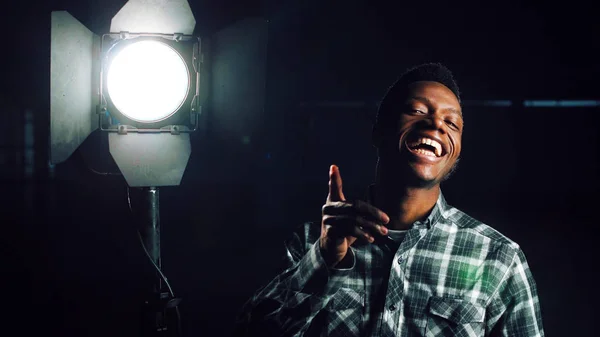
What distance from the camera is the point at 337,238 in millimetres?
1298

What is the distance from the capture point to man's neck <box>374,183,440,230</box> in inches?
64.6

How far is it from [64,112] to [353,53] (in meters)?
11.9

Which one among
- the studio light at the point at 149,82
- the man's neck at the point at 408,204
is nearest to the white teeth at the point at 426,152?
the man's neck at the point at 408,204

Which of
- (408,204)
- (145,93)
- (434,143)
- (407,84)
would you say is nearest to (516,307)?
(408,204)

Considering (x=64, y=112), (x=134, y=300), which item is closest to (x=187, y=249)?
(x=134, y=300)

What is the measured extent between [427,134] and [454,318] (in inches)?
23.2

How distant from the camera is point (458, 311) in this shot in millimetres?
1479

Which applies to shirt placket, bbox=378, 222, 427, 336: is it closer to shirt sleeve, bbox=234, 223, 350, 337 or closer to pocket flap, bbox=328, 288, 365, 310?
pocket flap, bbox=328, 288, 365, 310

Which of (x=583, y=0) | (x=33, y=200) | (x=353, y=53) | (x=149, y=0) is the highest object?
(x=583, y=0)

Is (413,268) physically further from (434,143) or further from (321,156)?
(321,156)

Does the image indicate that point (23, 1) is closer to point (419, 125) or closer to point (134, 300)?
point (134, 300)

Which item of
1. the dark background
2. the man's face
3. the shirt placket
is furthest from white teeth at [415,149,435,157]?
the dark background

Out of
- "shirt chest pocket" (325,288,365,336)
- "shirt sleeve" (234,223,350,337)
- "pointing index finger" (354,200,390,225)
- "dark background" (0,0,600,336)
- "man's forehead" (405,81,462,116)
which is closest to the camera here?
"pointing index finger" (354,200,390,225)

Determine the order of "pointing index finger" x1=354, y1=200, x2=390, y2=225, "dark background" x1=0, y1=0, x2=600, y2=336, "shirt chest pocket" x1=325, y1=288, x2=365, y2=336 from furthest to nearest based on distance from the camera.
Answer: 1. "dark background" x1=0, y1=0, x2=600, y2=336
2. "shirt chest pocket" x1=325, y1=288, x2=365, y2=336
3. "pointing index finger" x1=354, y1=200, x2=390, y2=225
